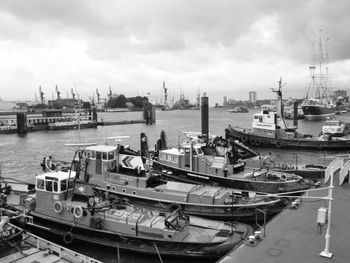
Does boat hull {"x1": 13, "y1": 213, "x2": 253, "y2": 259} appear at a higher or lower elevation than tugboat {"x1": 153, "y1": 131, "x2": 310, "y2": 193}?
lower

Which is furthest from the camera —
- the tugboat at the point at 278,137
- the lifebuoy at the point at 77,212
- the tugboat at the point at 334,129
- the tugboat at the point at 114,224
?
the tugboat at the point at 334,129

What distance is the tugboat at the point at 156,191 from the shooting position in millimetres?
17656

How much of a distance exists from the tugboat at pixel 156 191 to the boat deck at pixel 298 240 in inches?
→ 164

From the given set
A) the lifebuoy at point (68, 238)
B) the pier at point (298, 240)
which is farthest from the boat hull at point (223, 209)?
the pier at point (298, 240)

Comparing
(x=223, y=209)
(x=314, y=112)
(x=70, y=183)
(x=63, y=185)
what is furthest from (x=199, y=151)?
(x=314, y=112)

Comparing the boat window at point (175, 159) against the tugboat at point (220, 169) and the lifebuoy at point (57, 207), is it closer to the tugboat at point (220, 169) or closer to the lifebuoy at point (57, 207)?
the tugboat at point (220, 169)

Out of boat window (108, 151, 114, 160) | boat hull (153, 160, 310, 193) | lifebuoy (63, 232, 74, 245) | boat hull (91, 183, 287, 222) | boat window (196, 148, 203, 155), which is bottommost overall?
lifebuoy (63, 232, 74, 245)

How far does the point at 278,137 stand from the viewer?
4847 cm

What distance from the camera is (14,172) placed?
1454 inches

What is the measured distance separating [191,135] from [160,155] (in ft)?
11.1

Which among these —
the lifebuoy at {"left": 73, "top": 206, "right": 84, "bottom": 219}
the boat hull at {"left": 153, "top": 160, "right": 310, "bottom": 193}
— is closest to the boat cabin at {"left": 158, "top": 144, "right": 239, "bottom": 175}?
the boat hull at {"left": 153, "top": 160, "right": 310, "bottom": 193}

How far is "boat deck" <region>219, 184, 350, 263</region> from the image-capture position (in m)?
9.38

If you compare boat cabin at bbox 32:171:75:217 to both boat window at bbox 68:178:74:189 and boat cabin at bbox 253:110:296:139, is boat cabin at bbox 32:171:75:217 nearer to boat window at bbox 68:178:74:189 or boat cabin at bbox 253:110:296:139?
boat window at bbox 68:178:74:189

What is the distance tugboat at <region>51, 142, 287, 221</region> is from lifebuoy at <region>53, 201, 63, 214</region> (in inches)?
117
